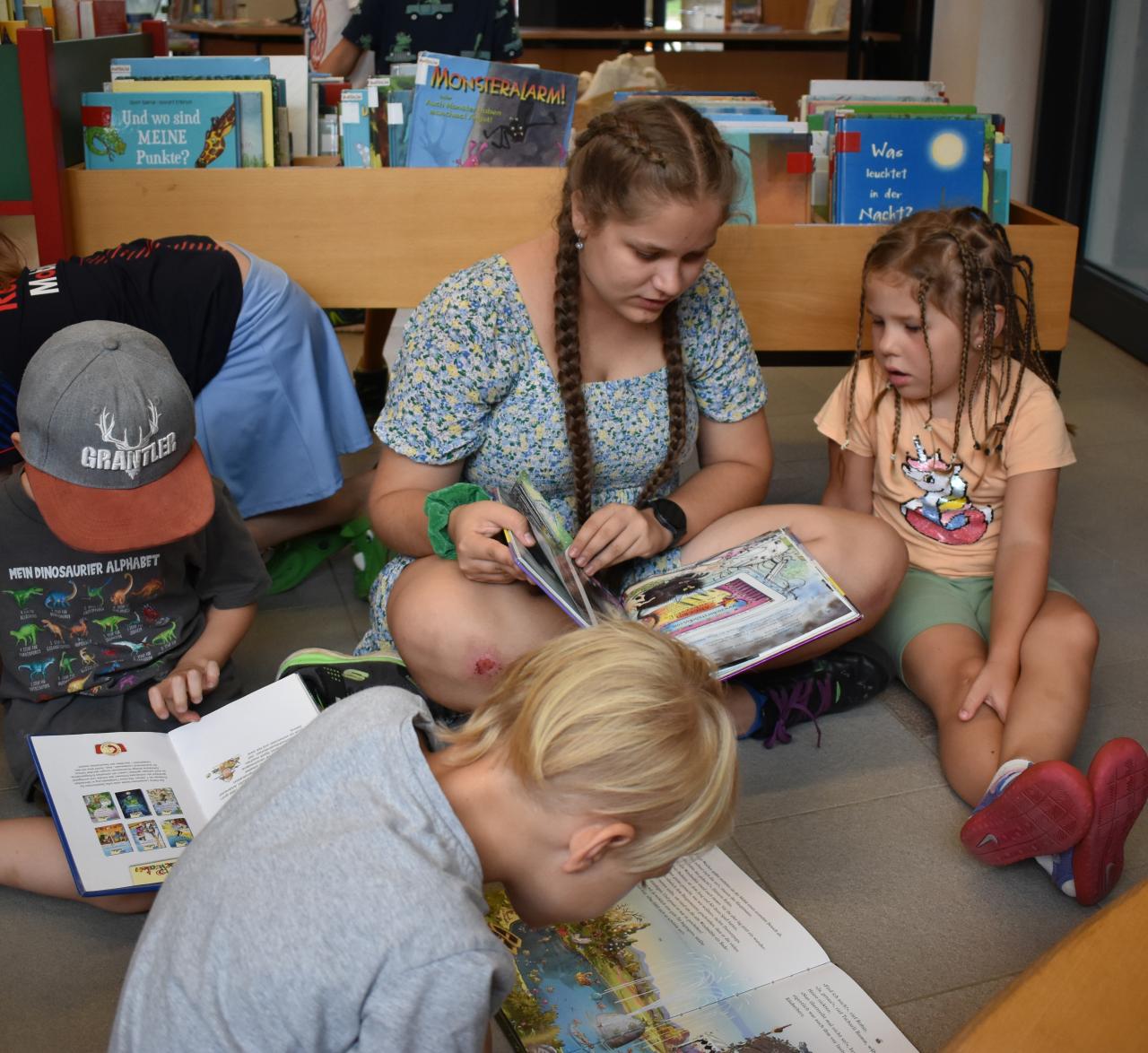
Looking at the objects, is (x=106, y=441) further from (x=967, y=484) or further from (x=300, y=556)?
(x=967, y=484)

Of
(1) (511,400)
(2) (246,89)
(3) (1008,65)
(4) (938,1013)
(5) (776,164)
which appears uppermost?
(3) (1008,65)

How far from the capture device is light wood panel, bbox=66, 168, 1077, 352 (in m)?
2.31

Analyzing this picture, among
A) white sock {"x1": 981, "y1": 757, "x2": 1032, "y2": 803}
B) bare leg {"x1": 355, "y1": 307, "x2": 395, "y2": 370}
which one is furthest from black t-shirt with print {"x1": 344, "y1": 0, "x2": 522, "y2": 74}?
white sock {"x1": 981, "y1": 757, "x2": 1032, "y2": 803}

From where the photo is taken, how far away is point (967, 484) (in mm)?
2123

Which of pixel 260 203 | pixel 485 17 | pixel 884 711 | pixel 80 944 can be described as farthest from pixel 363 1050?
pixel 485 17

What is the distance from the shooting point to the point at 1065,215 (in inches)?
173

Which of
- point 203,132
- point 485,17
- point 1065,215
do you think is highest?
point 485,17

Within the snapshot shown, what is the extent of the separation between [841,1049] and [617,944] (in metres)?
0.28

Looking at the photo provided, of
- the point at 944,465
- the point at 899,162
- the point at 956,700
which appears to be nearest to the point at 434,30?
the point at 899,162

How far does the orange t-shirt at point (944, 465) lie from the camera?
2041 millimetres

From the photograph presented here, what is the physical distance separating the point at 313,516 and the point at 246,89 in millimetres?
831

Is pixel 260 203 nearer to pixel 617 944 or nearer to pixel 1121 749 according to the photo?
pixel 617 944

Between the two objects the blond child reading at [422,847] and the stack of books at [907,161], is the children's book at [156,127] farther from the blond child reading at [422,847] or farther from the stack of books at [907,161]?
the blond child reading at [422,847]

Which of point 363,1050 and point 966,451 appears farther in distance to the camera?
point 966,451
